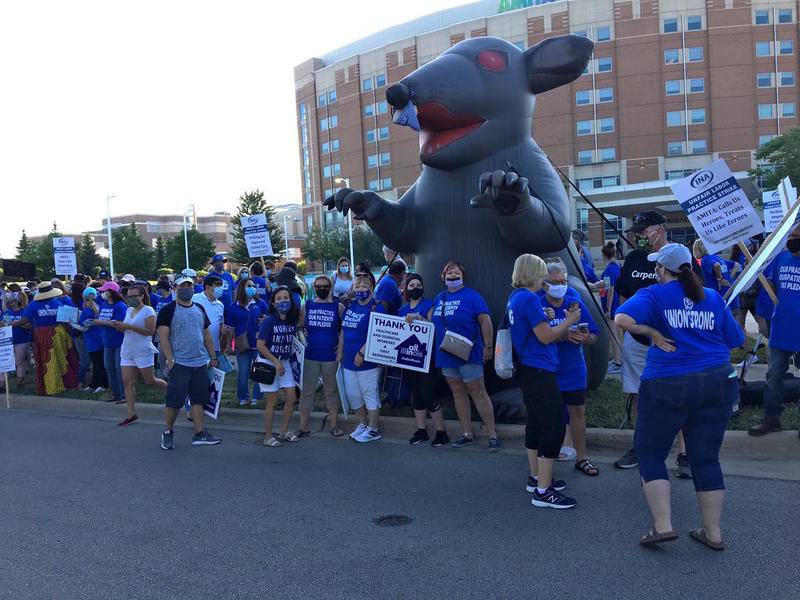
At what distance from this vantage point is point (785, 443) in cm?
533

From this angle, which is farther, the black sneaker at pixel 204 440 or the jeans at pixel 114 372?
the jeans at pixel 114 372

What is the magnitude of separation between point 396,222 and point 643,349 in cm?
268

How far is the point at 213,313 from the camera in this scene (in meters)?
8.62

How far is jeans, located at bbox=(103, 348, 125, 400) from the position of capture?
920cm

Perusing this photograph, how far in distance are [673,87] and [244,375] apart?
5220cm

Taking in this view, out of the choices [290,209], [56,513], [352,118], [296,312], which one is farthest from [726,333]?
[290,209]

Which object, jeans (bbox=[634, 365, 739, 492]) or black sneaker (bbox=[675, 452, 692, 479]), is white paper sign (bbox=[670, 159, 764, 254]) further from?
jeans (bbox=[634, 365, 739, 492])

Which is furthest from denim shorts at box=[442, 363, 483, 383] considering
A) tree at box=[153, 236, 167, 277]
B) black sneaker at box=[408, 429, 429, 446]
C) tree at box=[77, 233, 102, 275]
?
tree at box=[77, 233, 102, 275]

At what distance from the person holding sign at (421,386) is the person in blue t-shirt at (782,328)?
2.67 meters

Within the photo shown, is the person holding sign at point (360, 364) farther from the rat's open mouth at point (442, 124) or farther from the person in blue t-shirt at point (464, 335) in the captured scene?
the rat's open mouth at point (442, 124)

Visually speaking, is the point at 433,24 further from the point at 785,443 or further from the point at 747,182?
the point at 785,443

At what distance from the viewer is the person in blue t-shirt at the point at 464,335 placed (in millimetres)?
5863

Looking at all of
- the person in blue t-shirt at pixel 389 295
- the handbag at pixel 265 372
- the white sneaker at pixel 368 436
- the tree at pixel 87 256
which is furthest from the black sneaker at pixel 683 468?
the tree at pixel 87 256

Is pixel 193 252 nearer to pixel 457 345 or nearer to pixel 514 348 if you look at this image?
pixel 457 345
